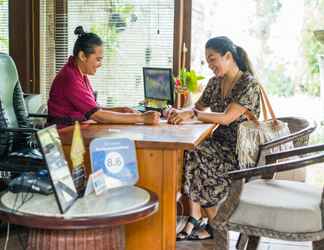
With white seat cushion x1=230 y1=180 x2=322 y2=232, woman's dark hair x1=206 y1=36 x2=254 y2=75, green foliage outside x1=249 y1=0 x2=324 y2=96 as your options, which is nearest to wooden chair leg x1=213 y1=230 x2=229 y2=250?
white seat cushion x1=230 y1=180 x2=322 y2=232

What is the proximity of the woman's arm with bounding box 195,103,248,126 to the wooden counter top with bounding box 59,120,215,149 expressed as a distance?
36 mm

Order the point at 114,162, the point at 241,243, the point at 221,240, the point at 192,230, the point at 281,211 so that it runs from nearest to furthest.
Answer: the point at 114,162
the point at 281,211
the point at 221,240
the point at 241,243
the point at 192,230

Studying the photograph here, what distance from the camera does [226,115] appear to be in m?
2.74

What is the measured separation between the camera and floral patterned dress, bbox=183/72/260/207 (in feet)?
9.29

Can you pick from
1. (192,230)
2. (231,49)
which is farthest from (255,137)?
(192,230)

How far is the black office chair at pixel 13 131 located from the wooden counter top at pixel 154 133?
52 centimetres

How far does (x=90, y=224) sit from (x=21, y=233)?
1673 millimetres

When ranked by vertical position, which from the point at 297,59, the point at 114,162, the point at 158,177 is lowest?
the point at 158,177

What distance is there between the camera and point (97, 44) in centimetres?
286

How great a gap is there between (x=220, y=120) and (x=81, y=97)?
0.75 m

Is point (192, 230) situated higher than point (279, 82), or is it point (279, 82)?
point (279, 82)

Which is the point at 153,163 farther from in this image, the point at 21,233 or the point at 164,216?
the point at 21,233

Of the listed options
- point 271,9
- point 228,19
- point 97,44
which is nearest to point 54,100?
point 97,44

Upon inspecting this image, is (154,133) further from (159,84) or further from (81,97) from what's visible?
(159,84)
